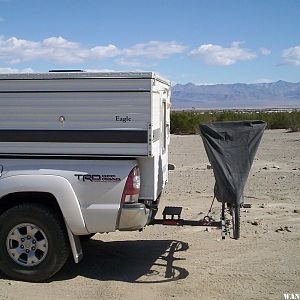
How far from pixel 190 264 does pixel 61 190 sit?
2.02 m

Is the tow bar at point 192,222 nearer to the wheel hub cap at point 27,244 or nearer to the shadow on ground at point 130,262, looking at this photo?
the shadow on ground at point 130,262

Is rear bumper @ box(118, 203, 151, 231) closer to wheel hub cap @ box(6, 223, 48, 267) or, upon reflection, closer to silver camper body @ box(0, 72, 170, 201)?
silver camper body @ box(0, 72, 170, 201)

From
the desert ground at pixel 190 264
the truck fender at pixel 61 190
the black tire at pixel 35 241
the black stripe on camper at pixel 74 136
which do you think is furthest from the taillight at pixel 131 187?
the desert ground at pixel 190 264

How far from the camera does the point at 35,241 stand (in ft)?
19.8

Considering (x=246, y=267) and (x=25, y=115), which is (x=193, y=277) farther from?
(x=25, y=115)

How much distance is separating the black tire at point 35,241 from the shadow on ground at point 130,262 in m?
0.31

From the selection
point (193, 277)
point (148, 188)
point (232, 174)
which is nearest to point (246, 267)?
point (193, 277)

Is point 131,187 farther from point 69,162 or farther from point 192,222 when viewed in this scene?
point 192,222

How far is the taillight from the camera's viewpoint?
581 centimetres

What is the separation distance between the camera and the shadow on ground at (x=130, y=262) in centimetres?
634

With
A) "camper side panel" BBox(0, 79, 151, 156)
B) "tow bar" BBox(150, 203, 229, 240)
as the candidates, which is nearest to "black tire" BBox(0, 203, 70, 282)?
"camper side panel" BBox(0, 79, 151, 156)

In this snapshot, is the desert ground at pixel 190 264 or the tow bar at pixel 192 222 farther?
the tow bar at pixel 192 222

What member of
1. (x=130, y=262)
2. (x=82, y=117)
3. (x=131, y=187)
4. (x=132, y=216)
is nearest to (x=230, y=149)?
(x=131, y=187)

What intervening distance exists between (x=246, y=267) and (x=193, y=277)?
762 mm
